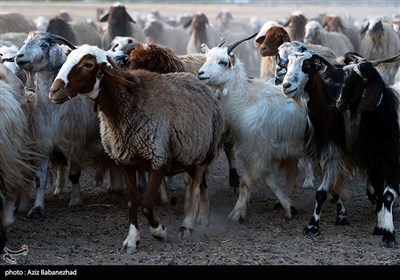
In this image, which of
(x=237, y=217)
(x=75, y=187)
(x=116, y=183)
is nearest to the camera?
(x=237, y=217)

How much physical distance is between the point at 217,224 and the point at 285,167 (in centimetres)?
110

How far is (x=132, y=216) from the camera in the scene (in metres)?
7.95

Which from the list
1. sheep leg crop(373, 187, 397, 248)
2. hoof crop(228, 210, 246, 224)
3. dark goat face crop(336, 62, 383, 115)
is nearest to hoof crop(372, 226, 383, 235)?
sheep leg crop(373, 187, 397, 248)

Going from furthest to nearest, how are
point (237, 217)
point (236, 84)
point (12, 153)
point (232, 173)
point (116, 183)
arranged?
point (232, 173), point (116, 183), point (236, 84), point (237, 217), point (12, 153)

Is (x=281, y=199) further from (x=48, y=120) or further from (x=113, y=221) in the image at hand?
(x=48, y=120)

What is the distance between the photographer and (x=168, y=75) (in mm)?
8422

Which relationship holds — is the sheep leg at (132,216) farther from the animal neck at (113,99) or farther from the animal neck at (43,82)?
the animal neck at (43,82)

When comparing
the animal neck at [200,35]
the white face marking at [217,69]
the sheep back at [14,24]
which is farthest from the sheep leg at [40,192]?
the animal neck at [200,35]

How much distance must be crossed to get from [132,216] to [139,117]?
0.86 m

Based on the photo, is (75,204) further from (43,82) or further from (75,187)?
(43,82)

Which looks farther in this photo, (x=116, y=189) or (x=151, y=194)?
(x=116, y=189)

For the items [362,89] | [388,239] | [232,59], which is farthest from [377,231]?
[232,59]

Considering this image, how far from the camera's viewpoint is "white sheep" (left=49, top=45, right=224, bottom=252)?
762 centimetres

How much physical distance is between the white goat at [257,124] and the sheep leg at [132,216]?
1.49 m
